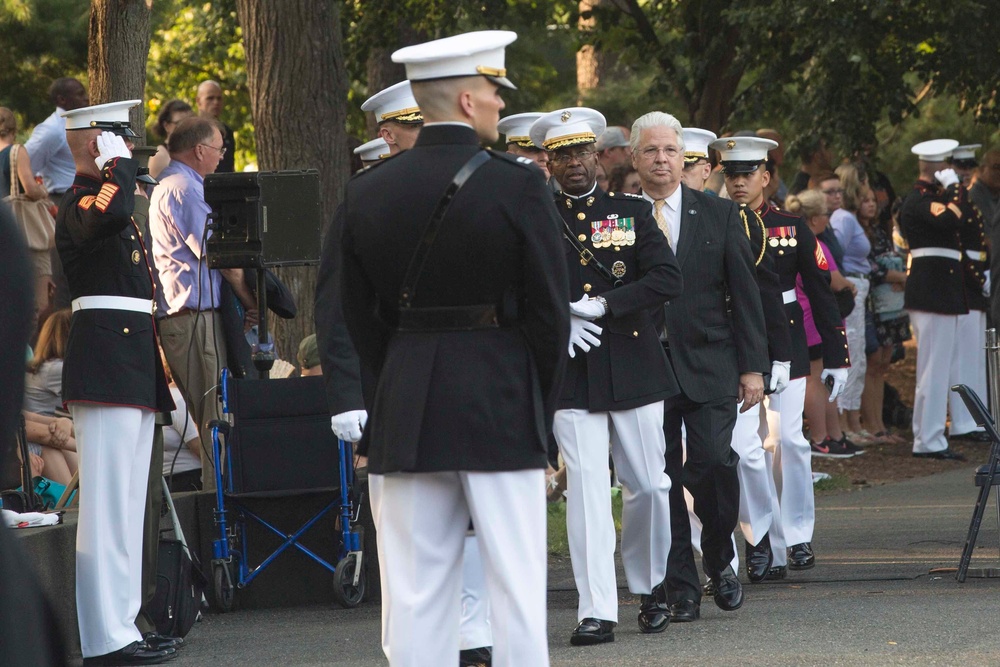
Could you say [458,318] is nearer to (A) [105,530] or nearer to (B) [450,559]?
(B) [450,559]

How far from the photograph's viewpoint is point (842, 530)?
391 inches

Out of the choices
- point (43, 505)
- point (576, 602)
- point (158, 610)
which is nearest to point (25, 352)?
point (158, 610)

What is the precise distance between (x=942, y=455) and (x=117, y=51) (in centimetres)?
739

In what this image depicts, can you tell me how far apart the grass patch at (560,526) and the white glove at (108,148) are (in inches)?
132

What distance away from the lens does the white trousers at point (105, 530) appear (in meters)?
6.42

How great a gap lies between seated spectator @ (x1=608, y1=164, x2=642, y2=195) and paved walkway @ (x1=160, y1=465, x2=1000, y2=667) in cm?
302

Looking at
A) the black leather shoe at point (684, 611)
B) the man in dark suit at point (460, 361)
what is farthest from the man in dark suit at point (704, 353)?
the man in dark suit at point (460, 361)

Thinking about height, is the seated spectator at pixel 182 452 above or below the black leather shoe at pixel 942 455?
above

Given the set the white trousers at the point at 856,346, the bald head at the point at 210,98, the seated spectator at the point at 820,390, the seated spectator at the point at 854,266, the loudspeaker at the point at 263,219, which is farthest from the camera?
the white trousers at the point at 856,346

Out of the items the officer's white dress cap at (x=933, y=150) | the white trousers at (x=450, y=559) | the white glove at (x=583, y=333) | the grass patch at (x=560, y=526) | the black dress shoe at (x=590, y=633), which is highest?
the officer's white dress cap at (x=933, y=150)

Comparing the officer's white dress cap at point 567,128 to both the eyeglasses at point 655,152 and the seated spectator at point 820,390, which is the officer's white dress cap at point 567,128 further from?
the seated spectator at point 820,390

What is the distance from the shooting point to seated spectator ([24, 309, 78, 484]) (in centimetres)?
894

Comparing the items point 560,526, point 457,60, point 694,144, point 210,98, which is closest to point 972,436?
point 560,526

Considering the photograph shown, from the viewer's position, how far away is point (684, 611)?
23.3 feet
